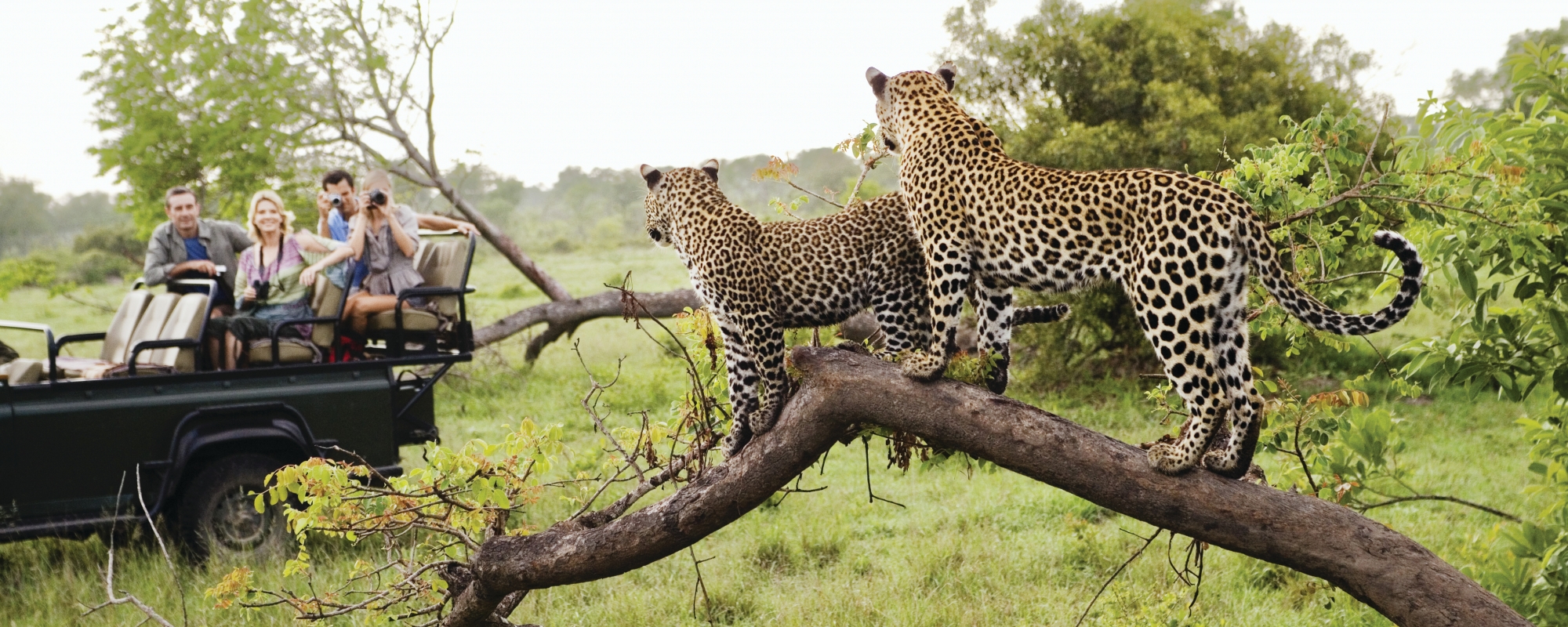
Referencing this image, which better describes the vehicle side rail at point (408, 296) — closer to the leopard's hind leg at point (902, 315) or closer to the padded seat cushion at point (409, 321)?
the padded seat cushion at point (409, 321)

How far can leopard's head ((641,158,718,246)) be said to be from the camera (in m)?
4.00

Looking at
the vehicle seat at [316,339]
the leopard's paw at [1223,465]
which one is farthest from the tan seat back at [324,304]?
the leopard's paw at [1223,465]

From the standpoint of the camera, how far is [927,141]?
351 centimetres

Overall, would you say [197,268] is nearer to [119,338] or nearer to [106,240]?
[119,338]

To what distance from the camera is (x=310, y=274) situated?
271 inches

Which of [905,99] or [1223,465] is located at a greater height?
[905,99]

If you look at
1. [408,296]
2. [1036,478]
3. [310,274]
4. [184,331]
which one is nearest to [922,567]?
[1036,478]

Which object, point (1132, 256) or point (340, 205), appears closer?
point (1132, 256)

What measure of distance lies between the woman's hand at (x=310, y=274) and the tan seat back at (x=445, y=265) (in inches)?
28.8

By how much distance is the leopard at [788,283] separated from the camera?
147 inches

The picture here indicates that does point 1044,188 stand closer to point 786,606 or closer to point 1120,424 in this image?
point 786,606

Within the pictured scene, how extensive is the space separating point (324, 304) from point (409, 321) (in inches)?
21.1

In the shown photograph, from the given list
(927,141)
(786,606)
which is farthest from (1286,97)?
(927,141)

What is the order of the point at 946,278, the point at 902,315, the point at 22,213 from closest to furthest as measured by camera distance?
the point at 946,278 < the point at 902,315 < the point at 22,213
